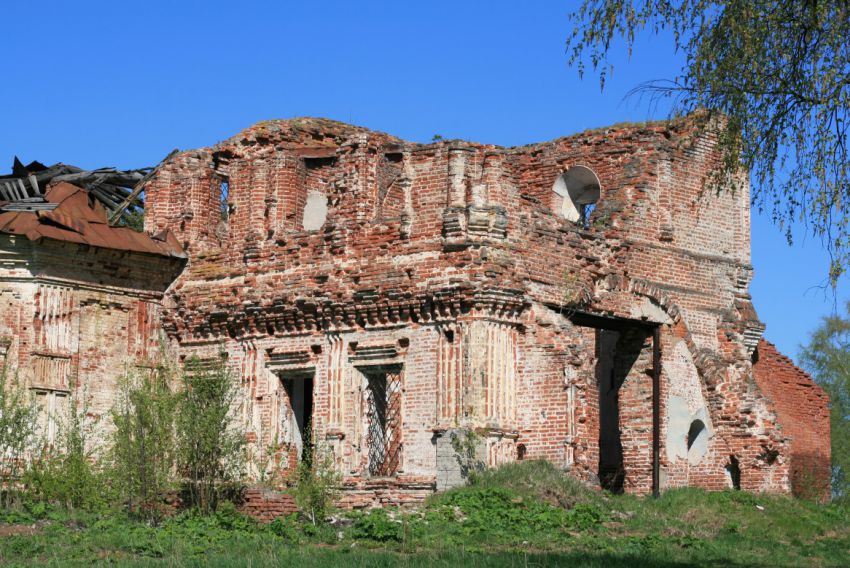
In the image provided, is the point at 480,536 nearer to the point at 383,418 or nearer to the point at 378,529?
the point at 378,529

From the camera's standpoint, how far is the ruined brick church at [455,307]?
19672 mm

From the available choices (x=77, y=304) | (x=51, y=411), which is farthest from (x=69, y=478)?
(x=77, y=304)

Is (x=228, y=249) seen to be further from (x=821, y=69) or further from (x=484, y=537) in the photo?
(x=821, y=69)

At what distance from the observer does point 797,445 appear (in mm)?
23531

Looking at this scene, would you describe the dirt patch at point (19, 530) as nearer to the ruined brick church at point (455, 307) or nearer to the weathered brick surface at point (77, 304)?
the weathered brick surface at point (77, 304)

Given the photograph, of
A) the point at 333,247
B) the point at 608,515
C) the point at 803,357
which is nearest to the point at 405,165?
the point at 333,247

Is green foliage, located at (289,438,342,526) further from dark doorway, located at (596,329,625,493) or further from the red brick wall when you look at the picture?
the red brick wall

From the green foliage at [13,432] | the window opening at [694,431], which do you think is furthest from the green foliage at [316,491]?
the window opening at [694,431]

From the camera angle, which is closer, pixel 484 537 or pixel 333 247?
pixel 484 537

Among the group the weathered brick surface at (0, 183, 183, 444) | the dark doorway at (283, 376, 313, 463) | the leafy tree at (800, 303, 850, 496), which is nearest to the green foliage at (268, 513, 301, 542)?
the dark doorway at (283, 376, 313, 463)

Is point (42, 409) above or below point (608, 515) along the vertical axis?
above

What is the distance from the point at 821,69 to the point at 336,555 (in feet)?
22.5

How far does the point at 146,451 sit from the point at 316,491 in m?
2.82

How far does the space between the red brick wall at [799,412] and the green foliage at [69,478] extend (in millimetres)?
10547
